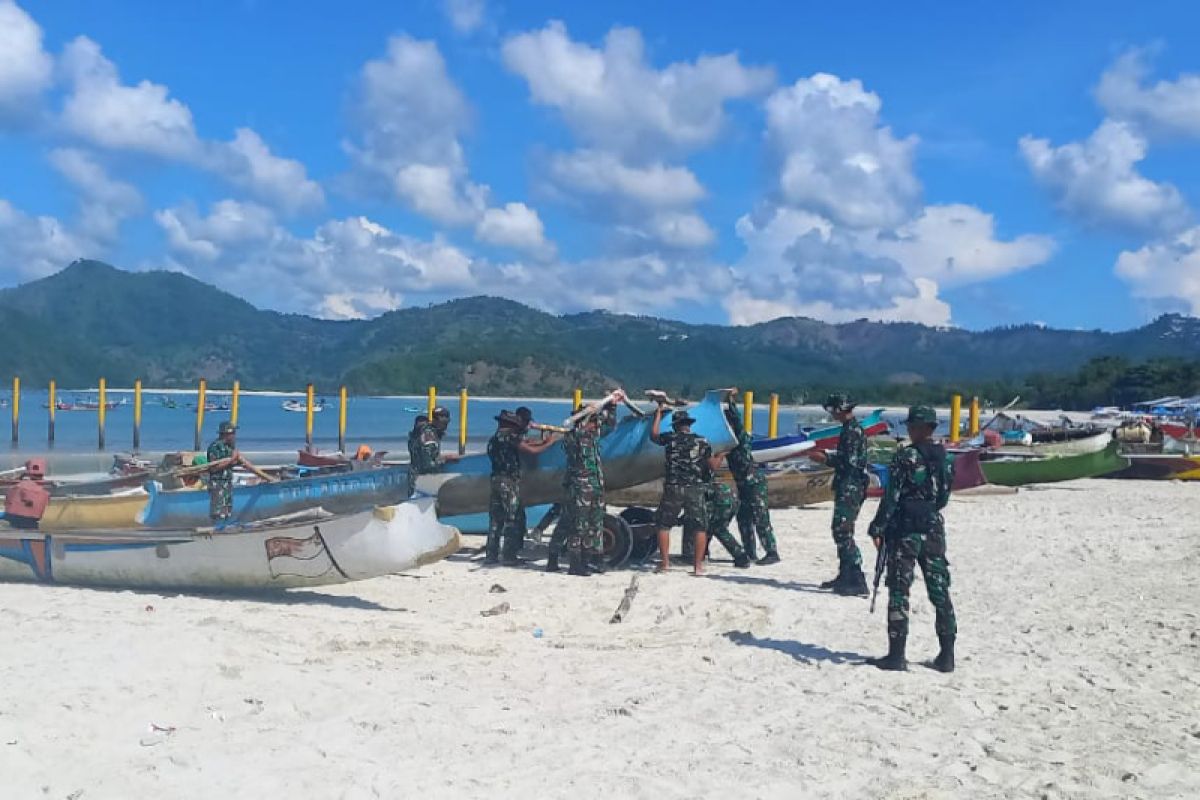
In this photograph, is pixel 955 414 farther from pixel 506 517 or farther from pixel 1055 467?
pixel 506 517

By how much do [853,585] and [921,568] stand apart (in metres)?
2.98

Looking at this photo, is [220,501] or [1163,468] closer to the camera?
[220,501]

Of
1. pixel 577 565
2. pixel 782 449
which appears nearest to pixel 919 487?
pixel 577 565

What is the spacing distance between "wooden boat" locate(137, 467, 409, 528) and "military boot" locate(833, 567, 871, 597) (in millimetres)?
5086

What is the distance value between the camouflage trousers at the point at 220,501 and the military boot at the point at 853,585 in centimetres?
687

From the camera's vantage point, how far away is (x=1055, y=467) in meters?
20.8

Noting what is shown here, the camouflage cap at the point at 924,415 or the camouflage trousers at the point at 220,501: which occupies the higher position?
the camouflage cap at the point at 924,415

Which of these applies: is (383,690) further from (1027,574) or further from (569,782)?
(1027,574)

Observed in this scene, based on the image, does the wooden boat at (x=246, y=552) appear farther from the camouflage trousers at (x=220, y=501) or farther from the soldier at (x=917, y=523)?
the soldier at (x=917, y=523)

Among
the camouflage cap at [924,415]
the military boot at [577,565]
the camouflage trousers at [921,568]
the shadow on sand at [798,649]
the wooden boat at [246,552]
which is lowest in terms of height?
the shadow on sand at [798,649]

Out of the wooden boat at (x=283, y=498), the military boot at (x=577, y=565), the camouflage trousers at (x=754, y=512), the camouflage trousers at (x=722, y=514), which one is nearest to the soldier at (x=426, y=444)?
the wooden boat at (x=283, y=498)

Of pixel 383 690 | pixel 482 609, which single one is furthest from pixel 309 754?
pixel 482 609

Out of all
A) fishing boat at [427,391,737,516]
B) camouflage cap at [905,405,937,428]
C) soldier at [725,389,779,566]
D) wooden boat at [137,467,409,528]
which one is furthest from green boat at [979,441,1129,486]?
camouflage cap at [905,405,937,428]

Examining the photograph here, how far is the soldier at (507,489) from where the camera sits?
11.6 metres
